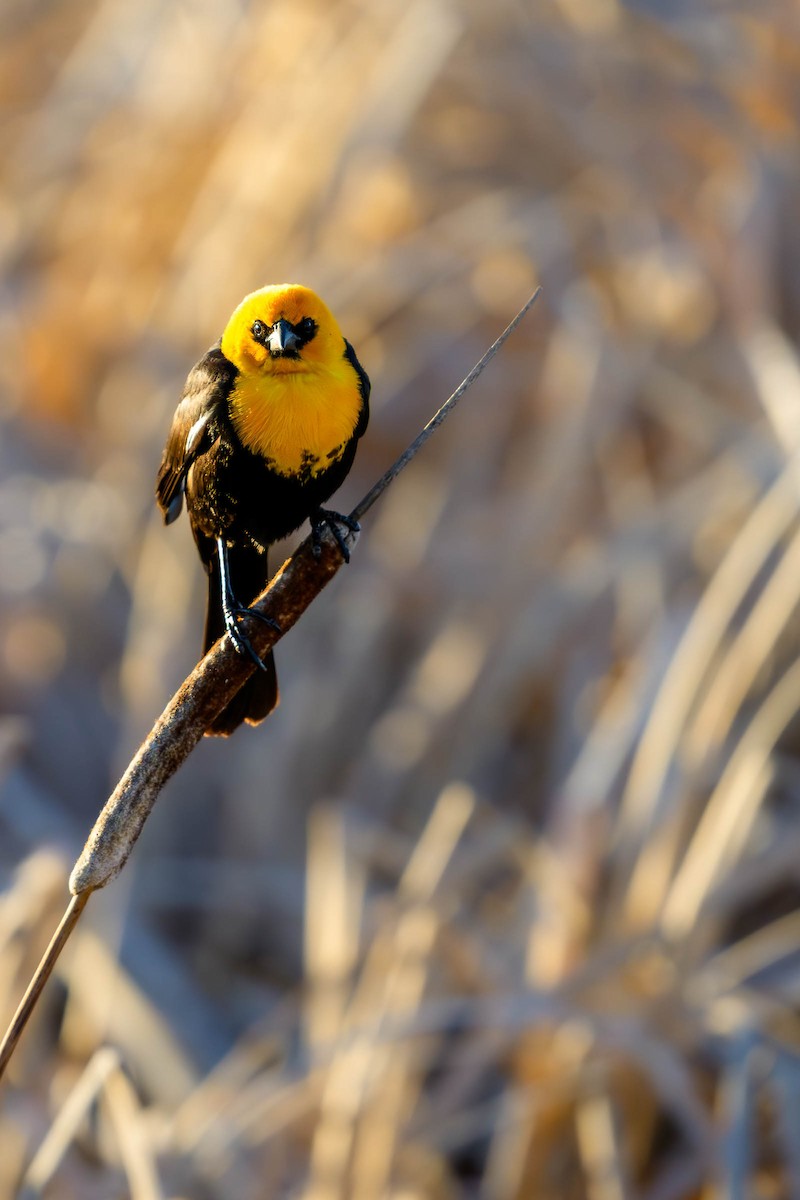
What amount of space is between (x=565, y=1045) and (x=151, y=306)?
254 centimetres

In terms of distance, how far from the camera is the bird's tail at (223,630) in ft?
4.93

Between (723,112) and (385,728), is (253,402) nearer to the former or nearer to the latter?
(385,728)

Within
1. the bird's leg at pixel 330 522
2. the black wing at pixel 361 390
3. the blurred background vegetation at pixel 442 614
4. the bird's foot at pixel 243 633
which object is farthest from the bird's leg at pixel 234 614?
the blurred background vegetation at pixel 442 614

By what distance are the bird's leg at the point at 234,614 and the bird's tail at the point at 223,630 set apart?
3cm

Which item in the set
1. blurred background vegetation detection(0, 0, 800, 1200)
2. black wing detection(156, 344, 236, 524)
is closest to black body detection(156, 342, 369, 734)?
black wing detection(156, 344, 236, 524)

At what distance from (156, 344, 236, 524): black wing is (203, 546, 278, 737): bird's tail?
0.11 meters

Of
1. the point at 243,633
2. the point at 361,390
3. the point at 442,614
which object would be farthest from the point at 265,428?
the point at 442,614

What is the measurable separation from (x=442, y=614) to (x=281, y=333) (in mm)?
2172

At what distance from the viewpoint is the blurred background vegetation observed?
242cm

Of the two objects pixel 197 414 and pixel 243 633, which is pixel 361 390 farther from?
pixel 243 633

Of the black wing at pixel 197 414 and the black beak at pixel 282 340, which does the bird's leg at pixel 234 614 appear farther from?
the black beak at pixel 282 340

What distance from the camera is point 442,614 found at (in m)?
3.63

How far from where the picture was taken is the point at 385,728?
135 inches

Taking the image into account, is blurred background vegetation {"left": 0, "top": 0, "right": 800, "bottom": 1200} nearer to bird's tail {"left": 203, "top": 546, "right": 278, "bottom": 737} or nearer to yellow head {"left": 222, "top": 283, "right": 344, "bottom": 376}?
bird's tail {"left": 203, "top": 546, "right": 278, "bottom": 737}
